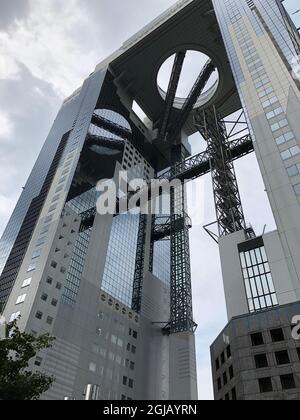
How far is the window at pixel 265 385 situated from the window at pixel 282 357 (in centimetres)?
197

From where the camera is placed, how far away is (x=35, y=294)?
6291 cm

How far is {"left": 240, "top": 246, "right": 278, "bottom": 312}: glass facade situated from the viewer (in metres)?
44.4

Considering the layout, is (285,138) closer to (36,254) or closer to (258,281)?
(258,281)

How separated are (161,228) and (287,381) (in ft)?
244

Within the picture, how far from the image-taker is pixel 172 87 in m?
108

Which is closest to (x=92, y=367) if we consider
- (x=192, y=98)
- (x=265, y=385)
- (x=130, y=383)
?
(x=130, y=383)

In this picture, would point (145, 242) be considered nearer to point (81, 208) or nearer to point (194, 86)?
point (81, 208)

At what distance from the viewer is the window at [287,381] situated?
3431 cm

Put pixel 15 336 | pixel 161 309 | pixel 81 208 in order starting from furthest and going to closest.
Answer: pixel 161 309 < pixel 81 208 < pixel 15 336

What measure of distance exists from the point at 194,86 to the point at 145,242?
47.6 m

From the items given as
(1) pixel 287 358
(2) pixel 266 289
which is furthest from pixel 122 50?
(1) pixel 287 358

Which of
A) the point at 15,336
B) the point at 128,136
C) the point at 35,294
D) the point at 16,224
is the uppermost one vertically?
the point at 128,136

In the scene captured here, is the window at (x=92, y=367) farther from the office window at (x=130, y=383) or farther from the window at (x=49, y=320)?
the window at (x=49, y=320)

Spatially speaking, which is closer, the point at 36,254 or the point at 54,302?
the point at 54,302
